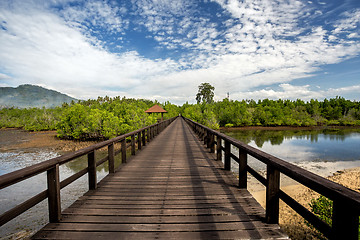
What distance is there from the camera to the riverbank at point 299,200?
824cm

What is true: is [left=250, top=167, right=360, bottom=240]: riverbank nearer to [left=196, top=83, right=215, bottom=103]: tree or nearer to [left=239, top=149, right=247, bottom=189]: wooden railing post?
[left=239, top=149, right=247, bottom=189]: wooden railing post

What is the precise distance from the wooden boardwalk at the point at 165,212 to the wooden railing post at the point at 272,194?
130mm

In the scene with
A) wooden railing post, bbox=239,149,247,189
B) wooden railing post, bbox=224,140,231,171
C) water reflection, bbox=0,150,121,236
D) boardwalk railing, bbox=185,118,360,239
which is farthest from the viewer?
water reflection, bbox=0,150,121,236

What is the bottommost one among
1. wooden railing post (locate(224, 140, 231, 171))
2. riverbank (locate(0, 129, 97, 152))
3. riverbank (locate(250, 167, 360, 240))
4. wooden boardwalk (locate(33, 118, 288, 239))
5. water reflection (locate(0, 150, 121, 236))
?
Result: riverbank (locate(250, 167, 360, 240))

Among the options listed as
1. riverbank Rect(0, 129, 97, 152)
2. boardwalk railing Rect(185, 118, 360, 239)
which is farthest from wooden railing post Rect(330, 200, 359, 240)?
riverbank Rect(0, 129, 97, 152)

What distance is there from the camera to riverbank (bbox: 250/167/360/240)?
8242 millimetres

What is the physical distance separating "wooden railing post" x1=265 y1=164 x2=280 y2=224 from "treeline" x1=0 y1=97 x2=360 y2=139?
83.0 ft

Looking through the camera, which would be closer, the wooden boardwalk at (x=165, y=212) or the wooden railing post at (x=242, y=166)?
the wooden boardwalk at (x=165, y=212)

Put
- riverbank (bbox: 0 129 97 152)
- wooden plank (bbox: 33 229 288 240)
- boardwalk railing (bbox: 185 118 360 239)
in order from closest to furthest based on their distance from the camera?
boardwalk railing (bbox: 185 118 360 239) < wooden plank (bbox: 33 229 288 240) < riverbank (bbox: 0 129 97 152)

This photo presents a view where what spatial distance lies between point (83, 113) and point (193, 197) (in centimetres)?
2932

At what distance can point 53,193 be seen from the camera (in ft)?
8.18

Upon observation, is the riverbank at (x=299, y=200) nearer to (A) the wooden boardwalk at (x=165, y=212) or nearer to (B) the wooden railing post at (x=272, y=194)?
(A) the wooden boardwalk at (x=165, y=212)

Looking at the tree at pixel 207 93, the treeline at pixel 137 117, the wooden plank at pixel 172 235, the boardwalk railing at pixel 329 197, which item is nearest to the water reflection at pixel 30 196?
the wooden plank at pixel 172 235

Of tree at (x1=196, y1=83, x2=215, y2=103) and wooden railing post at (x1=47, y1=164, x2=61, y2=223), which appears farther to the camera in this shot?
tree at (x1=196, y1=83, x2=215, y2=103)
